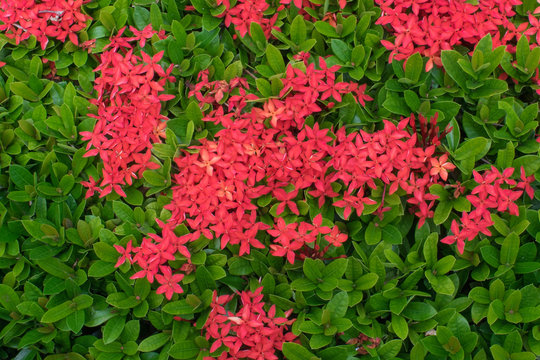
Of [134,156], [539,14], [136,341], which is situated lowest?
[136,341]

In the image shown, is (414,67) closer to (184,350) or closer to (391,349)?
(391,349)

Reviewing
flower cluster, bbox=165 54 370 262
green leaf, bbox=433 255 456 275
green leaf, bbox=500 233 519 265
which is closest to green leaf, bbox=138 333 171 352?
flower cluster, bbox=165 54 370 262

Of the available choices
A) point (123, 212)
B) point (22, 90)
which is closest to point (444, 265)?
point (123, 212)

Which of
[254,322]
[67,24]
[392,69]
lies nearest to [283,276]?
[254,322]

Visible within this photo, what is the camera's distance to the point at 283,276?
2.25 meters

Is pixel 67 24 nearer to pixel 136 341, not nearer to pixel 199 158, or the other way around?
pixel 199 158

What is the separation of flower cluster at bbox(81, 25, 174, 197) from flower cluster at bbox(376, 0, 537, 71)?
1.08 meters

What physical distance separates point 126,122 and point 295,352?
1251 millimetres

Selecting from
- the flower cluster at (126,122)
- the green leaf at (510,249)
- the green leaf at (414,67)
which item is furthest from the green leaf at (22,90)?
the green leaf at (510,249)

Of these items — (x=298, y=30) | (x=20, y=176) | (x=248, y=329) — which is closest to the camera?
(x=248, y=329)

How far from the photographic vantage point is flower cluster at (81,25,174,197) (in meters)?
2.29

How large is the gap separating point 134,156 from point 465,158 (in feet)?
4.76

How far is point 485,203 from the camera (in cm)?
211

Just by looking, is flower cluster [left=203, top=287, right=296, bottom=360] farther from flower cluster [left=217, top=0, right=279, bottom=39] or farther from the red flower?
flower cluster [left=217, top=0, right=279, bottom=39]
